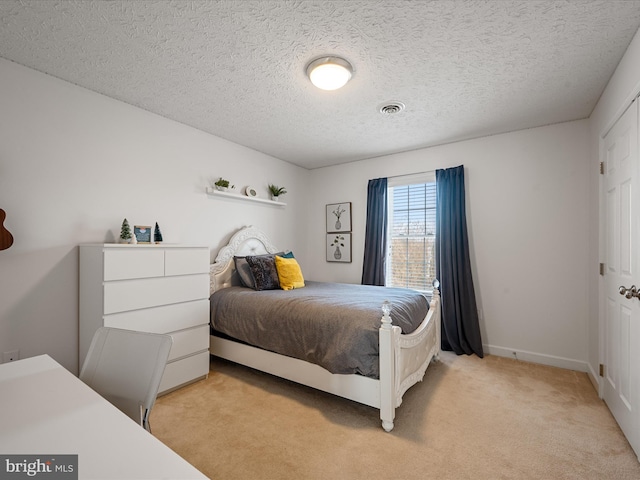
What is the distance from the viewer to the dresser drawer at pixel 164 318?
89.7 inches

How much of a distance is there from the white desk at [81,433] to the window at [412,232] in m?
3.64

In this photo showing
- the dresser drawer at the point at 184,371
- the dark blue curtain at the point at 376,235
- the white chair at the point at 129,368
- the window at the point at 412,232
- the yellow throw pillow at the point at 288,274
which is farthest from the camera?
the dark blue curtain at the point at 376,235

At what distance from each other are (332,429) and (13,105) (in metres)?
3.16

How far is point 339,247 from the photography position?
4.63 m

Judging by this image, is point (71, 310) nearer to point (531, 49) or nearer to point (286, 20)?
point (286, 20)

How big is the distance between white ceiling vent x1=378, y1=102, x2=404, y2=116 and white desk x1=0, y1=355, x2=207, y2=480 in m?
2.84

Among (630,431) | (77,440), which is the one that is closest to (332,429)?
(77,440)

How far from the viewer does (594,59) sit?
6.92 ft

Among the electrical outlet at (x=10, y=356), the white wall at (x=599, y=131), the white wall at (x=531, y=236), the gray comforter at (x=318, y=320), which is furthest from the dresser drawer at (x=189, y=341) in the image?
the white wall at (x=599, y=131)

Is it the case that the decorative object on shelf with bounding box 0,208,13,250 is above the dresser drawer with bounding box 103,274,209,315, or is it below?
above

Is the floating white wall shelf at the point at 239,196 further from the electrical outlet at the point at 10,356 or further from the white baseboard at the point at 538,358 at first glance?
the white baseboard at the point at 538,358

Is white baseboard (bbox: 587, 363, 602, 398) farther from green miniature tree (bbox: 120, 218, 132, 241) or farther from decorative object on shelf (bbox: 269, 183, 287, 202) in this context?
green miniature tree (bbox: 120, 218, 132, 241)

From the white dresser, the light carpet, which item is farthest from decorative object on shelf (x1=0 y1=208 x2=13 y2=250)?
the light carpet

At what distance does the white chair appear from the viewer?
115 centimetres
